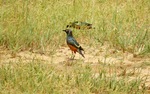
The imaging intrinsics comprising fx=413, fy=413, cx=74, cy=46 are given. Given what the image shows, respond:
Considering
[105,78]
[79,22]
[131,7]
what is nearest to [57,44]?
[79,22]

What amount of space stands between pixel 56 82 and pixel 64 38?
2.53 metres

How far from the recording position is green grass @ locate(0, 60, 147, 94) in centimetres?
500

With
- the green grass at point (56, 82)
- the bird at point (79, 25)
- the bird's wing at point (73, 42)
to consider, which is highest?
the bird at point (79, 25)

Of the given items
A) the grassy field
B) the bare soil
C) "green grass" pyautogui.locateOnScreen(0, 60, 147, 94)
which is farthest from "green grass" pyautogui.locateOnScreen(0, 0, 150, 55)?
"green grass" pyautogui.locateOnScreen(0, 60, 147, 94)

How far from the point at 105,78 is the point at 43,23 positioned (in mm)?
2930

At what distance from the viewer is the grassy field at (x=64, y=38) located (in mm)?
5172

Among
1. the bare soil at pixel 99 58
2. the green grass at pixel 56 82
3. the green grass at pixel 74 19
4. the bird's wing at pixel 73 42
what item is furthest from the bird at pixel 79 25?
the green grass at pixel 56 82

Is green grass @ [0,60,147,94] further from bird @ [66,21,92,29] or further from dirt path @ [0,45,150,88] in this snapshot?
bird @ [66,21,92,29]

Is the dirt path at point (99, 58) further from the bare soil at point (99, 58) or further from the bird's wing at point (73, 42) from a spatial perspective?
the bird's wing at point (73, 42)

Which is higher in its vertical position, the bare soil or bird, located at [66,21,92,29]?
bird, located at [66,21,92,29]

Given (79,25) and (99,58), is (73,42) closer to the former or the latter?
(99,58)

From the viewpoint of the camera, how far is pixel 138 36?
751cm

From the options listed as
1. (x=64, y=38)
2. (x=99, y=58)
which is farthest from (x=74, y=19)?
(x=99, y=58)

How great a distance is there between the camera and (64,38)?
761 centimetres
